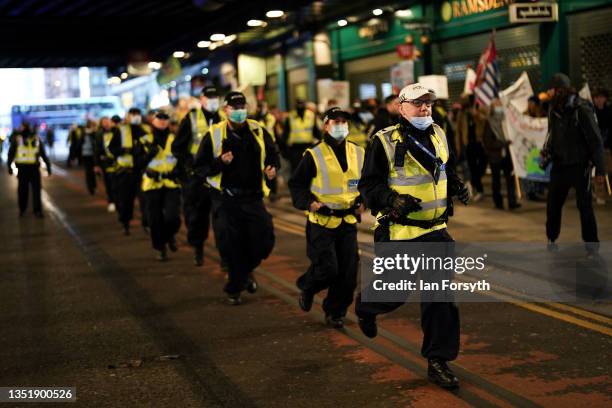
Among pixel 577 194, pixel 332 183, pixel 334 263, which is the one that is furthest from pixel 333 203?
pixel 577 194

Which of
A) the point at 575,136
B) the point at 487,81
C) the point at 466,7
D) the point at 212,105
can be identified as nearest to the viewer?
the point at 575,136

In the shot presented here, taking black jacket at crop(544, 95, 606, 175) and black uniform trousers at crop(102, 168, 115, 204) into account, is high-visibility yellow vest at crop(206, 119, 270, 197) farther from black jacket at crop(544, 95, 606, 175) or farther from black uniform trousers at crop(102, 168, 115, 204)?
black uniform trousers at crop(102, 168, 115, 204)

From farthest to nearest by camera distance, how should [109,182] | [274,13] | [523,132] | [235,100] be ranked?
[274,13] → [109,182] → [523,132] → [235,100]

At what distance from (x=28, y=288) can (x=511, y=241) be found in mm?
5670

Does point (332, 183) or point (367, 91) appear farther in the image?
point (367, 91)

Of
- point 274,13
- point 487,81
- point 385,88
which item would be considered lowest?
point 487,81

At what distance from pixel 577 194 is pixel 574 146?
50cm

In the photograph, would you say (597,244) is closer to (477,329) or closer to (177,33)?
(477,329)

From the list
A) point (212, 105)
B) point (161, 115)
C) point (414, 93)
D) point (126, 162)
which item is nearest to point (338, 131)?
point (414, 93)

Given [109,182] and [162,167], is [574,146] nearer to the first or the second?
[162,167]

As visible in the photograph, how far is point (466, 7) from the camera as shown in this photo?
2325 centimetres

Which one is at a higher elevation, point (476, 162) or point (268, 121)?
point (268, 121)

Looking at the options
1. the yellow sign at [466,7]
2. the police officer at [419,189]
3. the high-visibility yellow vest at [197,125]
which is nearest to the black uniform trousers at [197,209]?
the high-visibility yellow vest at [197,125]

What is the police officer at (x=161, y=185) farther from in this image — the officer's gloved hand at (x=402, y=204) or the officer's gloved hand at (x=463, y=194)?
the officer's gloved hand at (x=402, y=204)
